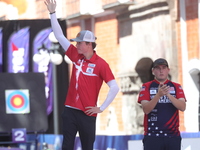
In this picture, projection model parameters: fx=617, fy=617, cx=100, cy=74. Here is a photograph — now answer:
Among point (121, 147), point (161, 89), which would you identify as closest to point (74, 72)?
point (161, 89)

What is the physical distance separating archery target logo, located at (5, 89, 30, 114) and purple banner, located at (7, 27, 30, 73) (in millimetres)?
4287

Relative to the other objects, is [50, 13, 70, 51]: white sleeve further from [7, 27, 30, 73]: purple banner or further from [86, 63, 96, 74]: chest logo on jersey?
[7, 27, 30, 73]: purple banner

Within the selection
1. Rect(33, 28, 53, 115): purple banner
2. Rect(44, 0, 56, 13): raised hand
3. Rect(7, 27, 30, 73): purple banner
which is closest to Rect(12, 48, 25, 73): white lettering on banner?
Rect(7, 27, 30, 73): purple banner

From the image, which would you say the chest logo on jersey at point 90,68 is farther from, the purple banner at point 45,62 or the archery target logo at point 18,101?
the purple banner at point 45,62

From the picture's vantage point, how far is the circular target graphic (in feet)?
41.0

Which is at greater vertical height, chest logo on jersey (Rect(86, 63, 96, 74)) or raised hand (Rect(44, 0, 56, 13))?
raised hand (Rect(44, 0, 56, 13))

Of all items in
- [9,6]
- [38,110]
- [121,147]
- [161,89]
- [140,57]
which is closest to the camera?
[161,89]

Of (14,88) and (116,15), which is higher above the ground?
(116,15)

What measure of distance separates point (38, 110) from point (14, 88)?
0.67 m

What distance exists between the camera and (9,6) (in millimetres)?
17094

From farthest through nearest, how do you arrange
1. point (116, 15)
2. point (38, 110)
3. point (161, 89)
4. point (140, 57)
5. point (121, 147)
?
point (116, 15)
point (140, 57)
point (38, 110)
point (121, 147)
point (161, 89)

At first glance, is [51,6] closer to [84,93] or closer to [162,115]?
[84,93]

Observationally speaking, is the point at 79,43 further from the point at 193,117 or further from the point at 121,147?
the point at 193,117

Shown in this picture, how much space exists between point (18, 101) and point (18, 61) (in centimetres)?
451
